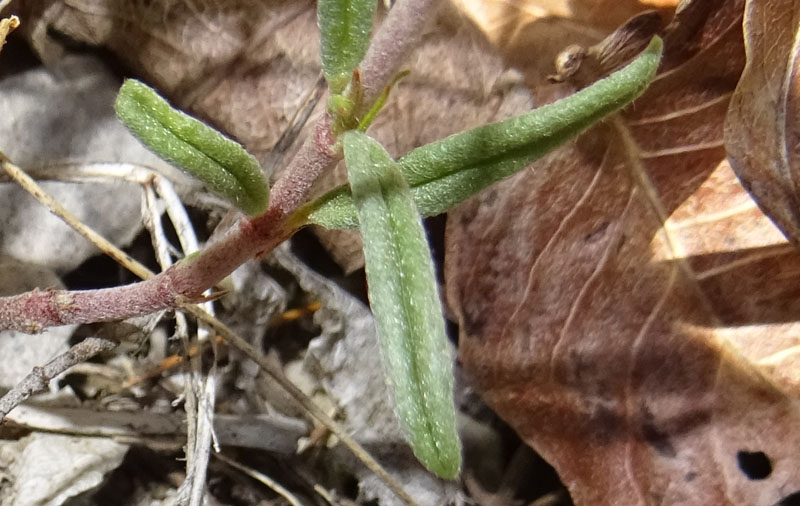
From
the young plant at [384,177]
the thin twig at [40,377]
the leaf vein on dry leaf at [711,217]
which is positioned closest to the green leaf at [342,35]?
the young plant at [384,177]

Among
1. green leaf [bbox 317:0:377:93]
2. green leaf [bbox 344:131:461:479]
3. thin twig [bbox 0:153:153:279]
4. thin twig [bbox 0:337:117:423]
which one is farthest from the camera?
thin twig [bbox 0:153:153:279]

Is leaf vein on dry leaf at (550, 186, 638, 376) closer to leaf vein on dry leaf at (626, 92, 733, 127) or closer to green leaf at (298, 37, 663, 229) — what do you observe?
leaf vein on dry leaf at (626, 92, 733, 127)

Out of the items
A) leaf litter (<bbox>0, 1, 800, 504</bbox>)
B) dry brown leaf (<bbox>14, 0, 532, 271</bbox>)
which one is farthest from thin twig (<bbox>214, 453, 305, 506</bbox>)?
dry brown leaf (<bbox>14, 0, 532, 271</bbox>)

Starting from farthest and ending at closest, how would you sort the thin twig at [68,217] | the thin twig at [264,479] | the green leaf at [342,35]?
the thin twig at [264,479] < the thin twig at [68,217] < the green leaf at [342,35]

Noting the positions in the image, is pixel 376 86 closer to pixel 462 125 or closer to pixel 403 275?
pixel 403 275

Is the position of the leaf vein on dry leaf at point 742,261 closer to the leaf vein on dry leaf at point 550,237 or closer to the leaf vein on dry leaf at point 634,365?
the leaf vein on dry leaf at point 634,365

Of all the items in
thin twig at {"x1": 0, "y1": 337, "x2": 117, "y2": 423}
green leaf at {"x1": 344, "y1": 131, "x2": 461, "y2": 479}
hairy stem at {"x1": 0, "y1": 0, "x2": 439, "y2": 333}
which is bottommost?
green leaf at {"x1": 344, "y1": 131, "x2": 461, "y2": 479}

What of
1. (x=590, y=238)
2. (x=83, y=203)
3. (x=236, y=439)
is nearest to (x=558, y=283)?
(x=590, y=238)
